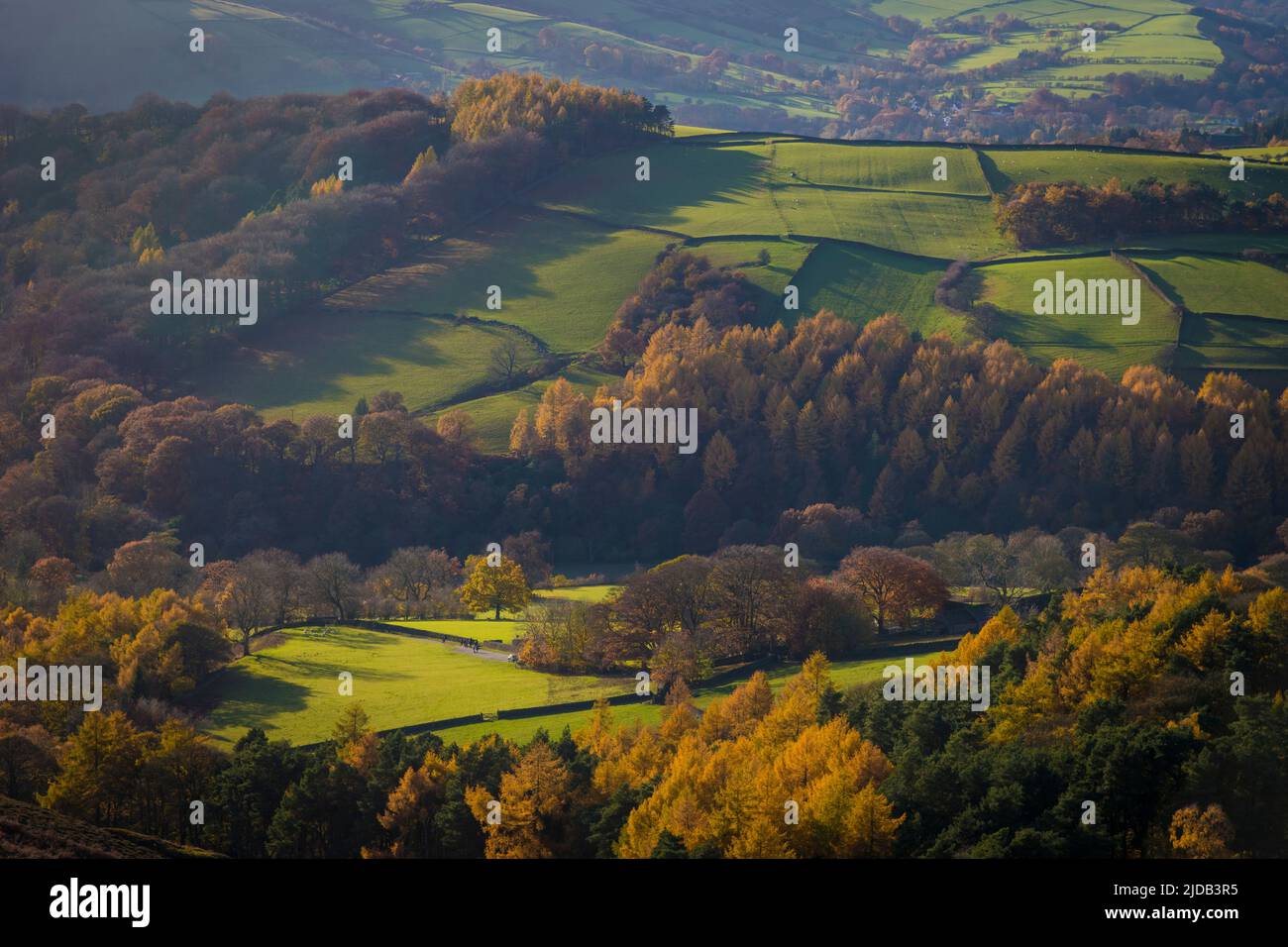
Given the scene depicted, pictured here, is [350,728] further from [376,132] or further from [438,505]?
[376,132]

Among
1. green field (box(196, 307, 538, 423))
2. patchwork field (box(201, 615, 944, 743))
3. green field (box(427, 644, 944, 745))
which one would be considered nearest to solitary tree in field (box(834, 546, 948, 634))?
patchwork field (box(201, 615, 944, 743))

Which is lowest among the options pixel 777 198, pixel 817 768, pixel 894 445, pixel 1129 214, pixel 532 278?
pixel 817 768

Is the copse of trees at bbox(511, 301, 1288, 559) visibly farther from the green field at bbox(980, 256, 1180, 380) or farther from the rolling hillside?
the rolling hillside

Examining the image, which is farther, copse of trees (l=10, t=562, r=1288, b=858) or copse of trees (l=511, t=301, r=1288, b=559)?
copse of trees (l=511, t=301, r=1288, b=559)

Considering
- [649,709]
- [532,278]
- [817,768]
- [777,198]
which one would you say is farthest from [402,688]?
[777,198]

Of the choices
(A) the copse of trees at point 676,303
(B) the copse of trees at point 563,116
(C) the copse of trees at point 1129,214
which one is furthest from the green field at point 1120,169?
(B) the copse of trees at point 563,116

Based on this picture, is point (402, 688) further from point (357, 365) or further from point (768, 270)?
point (768, 270)
